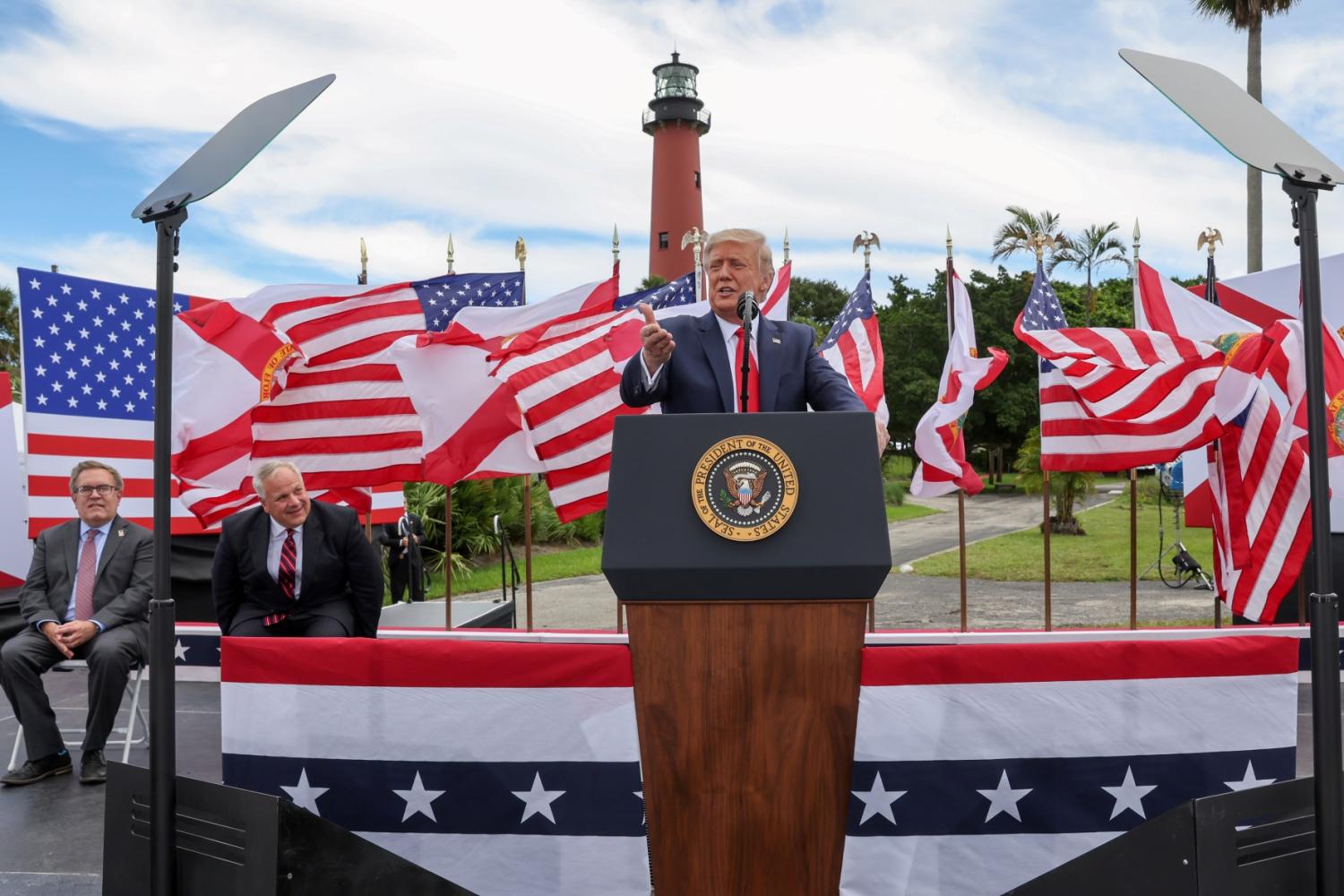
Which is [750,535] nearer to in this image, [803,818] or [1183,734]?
[803,818]

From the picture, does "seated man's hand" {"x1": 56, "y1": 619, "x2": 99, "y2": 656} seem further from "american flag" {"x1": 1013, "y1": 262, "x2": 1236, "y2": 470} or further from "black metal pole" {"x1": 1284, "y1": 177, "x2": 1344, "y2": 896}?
"american flag" {"x1": 1013, "y1": 262, "x2": 1236, "y2": 470}

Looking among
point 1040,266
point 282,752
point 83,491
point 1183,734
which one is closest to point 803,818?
point 1183,734

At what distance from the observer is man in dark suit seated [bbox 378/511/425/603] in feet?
34.4

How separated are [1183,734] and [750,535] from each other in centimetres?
225

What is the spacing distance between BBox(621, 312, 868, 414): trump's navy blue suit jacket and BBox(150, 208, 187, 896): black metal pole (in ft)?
4.11

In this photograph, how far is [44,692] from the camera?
4.87m

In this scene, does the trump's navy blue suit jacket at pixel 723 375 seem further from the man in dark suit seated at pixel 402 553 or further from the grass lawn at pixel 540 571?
the grass lawn at pixel 540 571

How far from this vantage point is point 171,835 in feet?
8.41

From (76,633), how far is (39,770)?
2.22 ft

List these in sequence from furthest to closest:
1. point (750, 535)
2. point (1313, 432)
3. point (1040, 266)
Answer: point (1040, 266), point (1313, 432), point (750, 535)

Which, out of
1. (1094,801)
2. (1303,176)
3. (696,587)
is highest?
(1303,176)

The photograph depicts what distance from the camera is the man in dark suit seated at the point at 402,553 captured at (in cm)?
1050

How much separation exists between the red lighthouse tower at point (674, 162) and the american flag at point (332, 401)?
33.2 metres

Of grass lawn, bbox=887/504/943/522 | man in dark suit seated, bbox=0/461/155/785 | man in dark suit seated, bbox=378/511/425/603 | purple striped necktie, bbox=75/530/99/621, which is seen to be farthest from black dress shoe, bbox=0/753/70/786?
grass lawn, bbox=887/504/943/522
